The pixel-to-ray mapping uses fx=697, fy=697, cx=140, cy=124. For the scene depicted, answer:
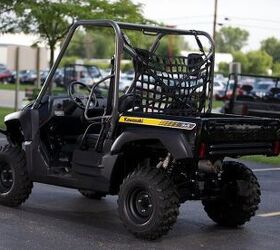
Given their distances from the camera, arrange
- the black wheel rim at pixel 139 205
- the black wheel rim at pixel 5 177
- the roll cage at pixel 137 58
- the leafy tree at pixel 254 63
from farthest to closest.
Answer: the leafy tree at pixel 254 63, the black wheel rim at pixel 5 177, the roll cage at pixel 137 58, the black wheel rim at pixel 139 205

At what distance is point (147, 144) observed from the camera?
22.1 feet

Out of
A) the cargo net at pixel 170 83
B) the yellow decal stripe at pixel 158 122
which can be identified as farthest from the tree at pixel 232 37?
the yellow decal stripe at pixel 158 122

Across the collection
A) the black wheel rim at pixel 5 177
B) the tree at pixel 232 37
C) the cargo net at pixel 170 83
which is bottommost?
the black wheel rim at pixel 5 177

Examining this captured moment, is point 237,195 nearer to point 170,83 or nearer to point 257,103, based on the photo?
point 170,83

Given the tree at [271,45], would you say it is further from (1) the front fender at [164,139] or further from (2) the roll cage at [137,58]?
(1) the front fender at [164,139]

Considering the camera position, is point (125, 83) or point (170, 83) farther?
point (125, 83)

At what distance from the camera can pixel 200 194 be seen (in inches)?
271

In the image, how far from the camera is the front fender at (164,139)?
6.14 m

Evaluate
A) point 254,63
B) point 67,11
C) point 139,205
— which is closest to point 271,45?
point 254,63

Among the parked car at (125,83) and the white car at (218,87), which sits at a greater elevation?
the parked car at (125,83)

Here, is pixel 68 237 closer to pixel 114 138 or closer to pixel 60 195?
pixel 114 138

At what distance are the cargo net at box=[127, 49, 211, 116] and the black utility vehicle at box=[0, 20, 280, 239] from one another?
1 cm

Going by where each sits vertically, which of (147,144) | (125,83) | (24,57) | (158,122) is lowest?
(125,83)

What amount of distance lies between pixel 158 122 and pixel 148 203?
0.80 m
